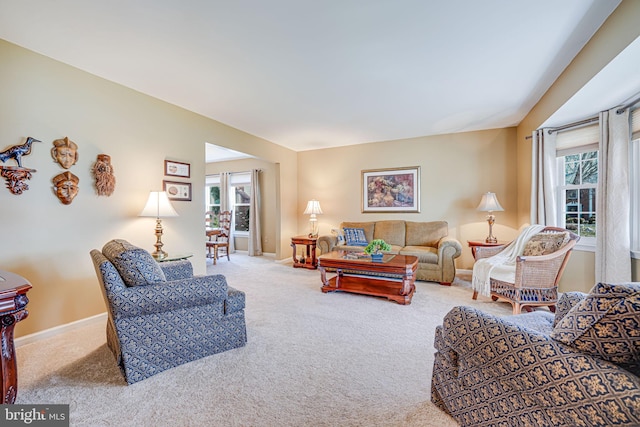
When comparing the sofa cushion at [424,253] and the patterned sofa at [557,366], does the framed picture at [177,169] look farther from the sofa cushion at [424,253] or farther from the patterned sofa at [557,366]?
the patterned sofa at [557,366]

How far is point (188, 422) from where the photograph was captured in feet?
4.81

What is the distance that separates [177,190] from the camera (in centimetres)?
369

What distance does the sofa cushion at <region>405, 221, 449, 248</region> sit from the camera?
15.8 ft

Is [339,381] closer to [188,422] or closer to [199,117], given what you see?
[188,422]

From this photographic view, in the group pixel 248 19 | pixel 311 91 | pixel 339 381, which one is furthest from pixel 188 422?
pixel 311 91

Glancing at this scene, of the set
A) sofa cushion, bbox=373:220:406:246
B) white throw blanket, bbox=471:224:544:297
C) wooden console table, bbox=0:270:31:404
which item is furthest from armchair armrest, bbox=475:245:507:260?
wooden console table, bbox=0:270:31:404

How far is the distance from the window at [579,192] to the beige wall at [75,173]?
17.3 ft

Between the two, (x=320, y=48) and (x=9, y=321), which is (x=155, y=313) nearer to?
(x=9, y=321)

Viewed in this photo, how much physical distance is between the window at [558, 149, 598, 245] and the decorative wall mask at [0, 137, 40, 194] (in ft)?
19.9

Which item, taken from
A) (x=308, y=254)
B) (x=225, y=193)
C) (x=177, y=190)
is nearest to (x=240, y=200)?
(x=225, y=193)

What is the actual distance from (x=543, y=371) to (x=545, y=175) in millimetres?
3673

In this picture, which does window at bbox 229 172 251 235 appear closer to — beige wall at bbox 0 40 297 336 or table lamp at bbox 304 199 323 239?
table lamp at bbox 304 199 323 239

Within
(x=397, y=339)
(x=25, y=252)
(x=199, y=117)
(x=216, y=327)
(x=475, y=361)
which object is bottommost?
(x=397, y=339)

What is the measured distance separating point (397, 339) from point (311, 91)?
9.39 feet
